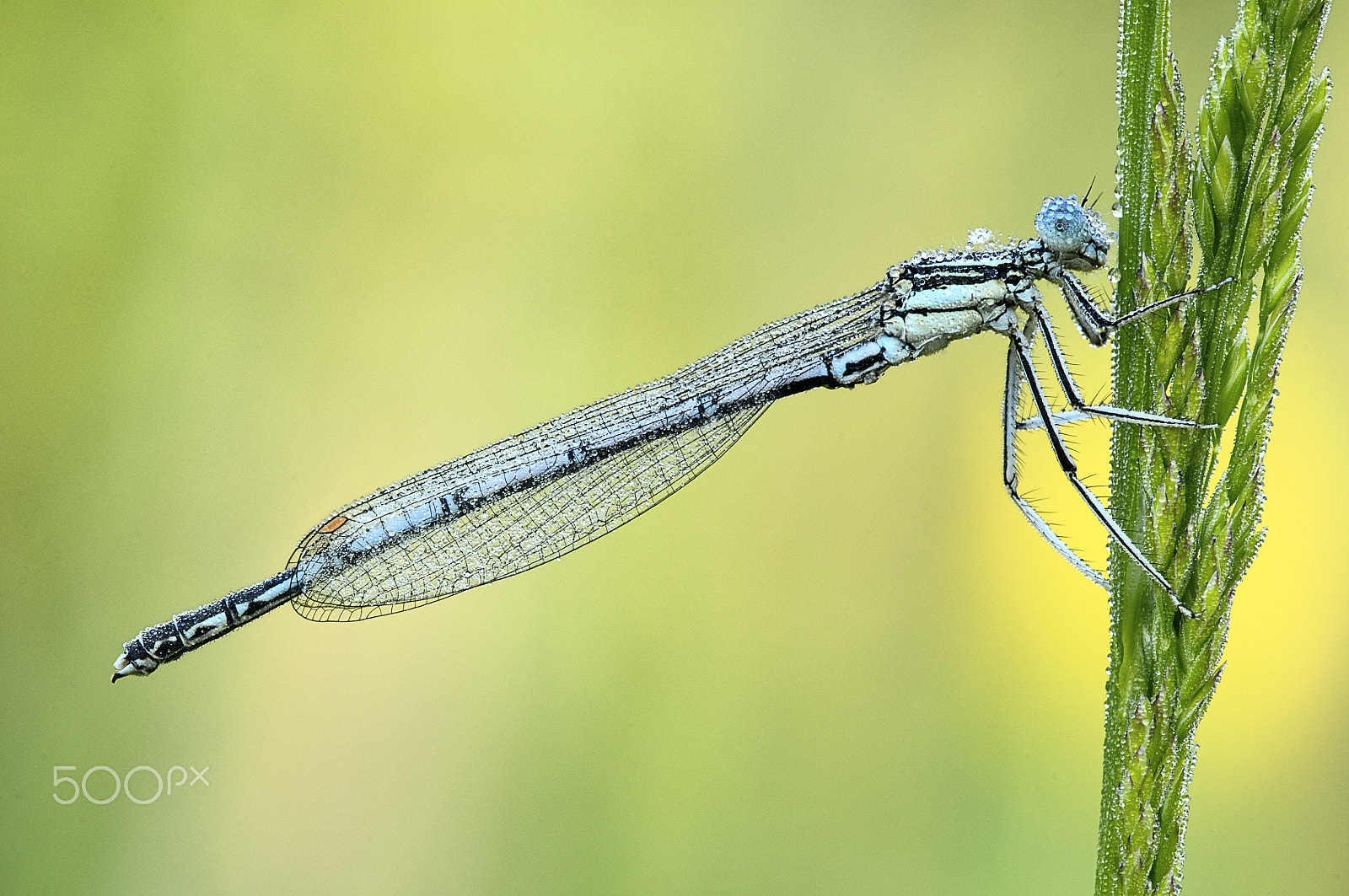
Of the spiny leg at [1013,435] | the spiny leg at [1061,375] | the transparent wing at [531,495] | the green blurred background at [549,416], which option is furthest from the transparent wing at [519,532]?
the spiny leg at [1061,375]

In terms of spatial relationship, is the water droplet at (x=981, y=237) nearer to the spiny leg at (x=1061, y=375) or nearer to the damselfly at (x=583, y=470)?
the damselfly at (x=583, y=470)

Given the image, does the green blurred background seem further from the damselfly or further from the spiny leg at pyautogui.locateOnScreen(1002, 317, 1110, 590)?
the spiny leg at pyautogui.locateOnScreen(1002, 317, 1110, 590)

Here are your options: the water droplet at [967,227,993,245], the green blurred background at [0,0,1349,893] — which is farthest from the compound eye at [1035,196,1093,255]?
the green blurred background at [0,0,1349,893]

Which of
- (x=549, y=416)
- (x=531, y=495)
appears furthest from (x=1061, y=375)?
(x=549, y=416)

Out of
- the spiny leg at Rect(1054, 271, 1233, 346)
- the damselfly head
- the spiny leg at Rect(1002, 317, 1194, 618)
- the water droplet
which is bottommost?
the spiny leg at Rect(1002, 317, 1194, 618)

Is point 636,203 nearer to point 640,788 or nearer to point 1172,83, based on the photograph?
point 640,788

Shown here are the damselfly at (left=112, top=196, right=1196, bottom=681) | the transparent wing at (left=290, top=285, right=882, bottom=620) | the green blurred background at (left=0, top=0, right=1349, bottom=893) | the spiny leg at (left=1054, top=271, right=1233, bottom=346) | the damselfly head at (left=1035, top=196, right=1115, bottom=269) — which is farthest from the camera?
the green blurred background at (left=0, top=0, right=1349, bottom=893)

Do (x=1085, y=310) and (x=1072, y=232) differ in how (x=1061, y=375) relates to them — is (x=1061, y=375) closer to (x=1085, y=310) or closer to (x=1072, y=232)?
(x=1085, y=310)
